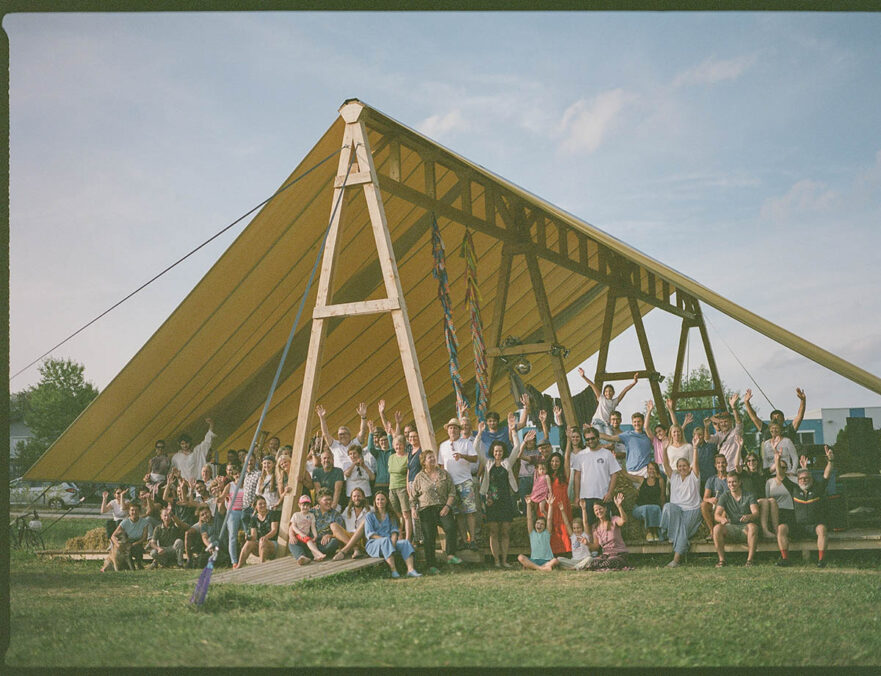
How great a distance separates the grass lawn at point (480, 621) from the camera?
15.0 ft

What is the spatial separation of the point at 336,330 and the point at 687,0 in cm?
789

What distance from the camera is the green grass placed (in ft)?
15.0

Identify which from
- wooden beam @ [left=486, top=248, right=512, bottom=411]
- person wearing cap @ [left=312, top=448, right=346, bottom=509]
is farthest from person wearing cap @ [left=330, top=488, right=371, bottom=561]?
wooden beam @ [left=486, top=248, right=512, bottom=411]

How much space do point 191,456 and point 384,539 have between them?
4.24 m

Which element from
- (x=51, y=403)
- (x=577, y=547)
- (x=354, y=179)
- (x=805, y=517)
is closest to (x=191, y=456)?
(x=354, y=179)

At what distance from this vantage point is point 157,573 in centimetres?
848

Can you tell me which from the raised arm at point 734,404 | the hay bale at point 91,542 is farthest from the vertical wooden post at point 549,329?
the hay bale at point 91,542

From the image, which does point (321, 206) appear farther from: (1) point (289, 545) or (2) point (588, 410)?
(2) point (588, 410)

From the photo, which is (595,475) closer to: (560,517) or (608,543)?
(560,517)

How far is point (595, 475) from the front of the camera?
795cm

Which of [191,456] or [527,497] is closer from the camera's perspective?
[527,497]

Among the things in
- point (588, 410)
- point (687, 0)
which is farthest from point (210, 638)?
point (588, 410)

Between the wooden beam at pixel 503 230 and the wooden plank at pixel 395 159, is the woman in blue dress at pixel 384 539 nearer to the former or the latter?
the wooden beam at pixel 503 230

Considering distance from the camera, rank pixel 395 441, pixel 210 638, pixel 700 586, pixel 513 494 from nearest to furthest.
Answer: pixel 210 638, pixel 700 586, pixel 395 441, pixel 513 494
